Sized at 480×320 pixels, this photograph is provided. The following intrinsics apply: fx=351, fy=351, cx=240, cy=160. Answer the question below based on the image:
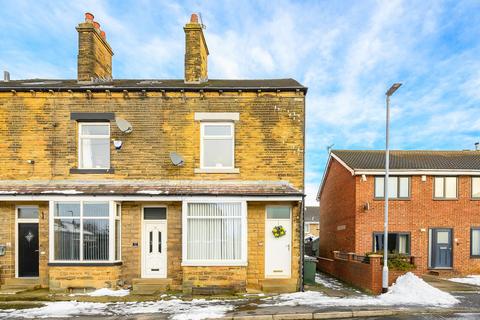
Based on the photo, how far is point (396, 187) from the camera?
1730 centimetres

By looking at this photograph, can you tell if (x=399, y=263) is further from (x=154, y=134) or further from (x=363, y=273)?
(x=154, y=134)

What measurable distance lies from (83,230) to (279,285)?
6919 millimetres

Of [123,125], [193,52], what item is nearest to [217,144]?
[123,125]

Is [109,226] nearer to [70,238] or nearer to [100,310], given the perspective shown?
[70,238]

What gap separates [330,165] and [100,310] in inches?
614

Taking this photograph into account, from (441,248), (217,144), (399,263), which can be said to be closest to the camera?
(399,263)

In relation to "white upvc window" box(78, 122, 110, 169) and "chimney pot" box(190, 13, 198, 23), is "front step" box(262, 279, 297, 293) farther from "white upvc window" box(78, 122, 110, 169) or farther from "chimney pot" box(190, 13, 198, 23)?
"chimney pot" box(190, 13, 198, 23)

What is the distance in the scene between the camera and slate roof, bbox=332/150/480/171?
17344mm

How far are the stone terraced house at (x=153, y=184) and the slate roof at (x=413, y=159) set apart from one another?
6.77 meters

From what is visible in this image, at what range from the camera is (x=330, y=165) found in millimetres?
21578

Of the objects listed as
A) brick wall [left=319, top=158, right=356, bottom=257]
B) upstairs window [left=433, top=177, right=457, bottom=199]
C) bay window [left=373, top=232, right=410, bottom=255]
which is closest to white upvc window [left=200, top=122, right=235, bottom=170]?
brick wall [left=319, top=158, right=356, bottom=257]

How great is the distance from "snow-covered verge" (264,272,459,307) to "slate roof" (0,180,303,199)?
329 cm

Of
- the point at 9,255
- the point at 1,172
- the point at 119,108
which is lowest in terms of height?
the point at 9,255

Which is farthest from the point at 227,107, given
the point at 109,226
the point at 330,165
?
the point at 330,165
